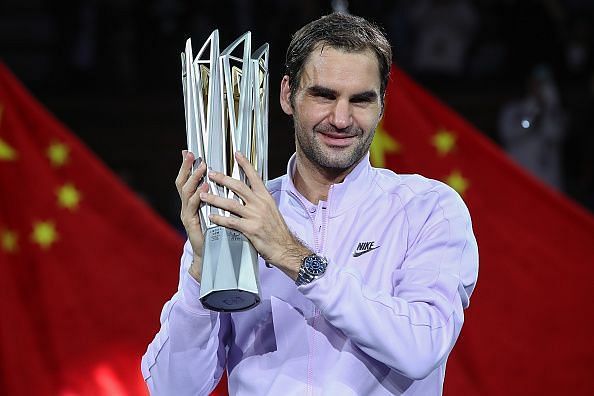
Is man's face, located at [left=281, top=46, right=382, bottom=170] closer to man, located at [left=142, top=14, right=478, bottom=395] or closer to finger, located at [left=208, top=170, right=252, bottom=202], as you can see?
man, located at [left=142, top=14, right=478, bottom=395]

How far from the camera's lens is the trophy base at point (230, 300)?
6.52 feet

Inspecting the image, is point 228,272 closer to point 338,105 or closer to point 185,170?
point 185,170

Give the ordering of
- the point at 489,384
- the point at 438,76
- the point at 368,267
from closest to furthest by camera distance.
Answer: the point at 368,267 < the point at 489,384 < the point at 438,76

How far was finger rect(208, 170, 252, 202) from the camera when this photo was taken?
6.72 feet

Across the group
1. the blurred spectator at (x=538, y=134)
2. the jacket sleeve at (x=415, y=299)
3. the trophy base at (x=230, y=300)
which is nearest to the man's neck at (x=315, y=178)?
the jacket sleeve at (x=415, y=299)

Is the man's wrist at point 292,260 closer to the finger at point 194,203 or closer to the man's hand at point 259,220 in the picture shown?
the man's hand at point 259,220

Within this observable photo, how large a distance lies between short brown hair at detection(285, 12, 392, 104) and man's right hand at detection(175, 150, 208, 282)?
0.38 m

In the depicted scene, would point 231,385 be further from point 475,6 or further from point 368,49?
point 475,6

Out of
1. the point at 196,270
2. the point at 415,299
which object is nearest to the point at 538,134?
the point at 415,299

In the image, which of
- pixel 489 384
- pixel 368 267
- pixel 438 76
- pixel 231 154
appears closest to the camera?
pixel 231 154

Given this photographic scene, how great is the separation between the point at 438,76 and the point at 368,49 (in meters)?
6.49

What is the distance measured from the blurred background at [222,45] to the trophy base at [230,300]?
5.95m

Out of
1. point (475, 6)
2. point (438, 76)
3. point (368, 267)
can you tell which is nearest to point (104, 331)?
point (368, 267)

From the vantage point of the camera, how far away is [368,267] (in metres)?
2.33
